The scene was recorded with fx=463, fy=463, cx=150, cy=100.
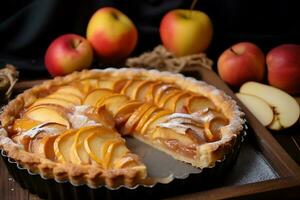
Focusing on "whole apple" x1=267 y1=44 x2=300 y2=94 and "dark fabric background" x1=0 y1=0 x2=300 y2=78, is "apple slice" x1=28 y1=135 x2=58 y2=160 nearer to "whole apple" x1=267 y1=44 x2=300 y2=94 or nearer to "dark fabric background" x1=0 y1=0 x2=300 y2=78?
"dark fabric background" x1=0 y1=0 x2=300 y2=78

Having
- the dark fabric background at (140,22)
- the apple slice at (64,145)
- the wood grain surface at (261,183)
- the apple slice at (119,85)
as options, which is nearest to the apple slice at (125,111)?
the apple slice at (119,85)

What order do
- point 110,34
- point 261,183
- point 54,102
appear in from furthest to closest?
point 110,34
point 54,102
point 261,183

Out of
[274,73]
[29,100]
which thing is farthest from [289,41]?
[29,100]

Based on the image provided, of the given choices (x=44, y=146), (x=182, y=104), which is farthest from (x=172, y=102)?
(x=44, y=146)

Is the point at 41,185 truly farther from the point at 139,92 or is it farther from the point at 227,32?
the point at 227,32

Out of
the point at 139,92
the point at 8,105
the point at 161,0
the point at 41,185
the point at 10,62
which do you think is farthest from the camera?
the point at 161,0

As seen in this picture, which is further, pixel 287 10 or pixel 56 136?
pixel 287 10

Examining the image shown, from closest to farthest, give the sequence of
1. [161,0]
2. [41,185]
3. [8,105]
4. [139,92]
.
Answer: [41,185], [8,105], [139,92], [161,0]

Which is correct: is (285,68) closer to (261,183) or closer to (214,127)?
(214,127)
